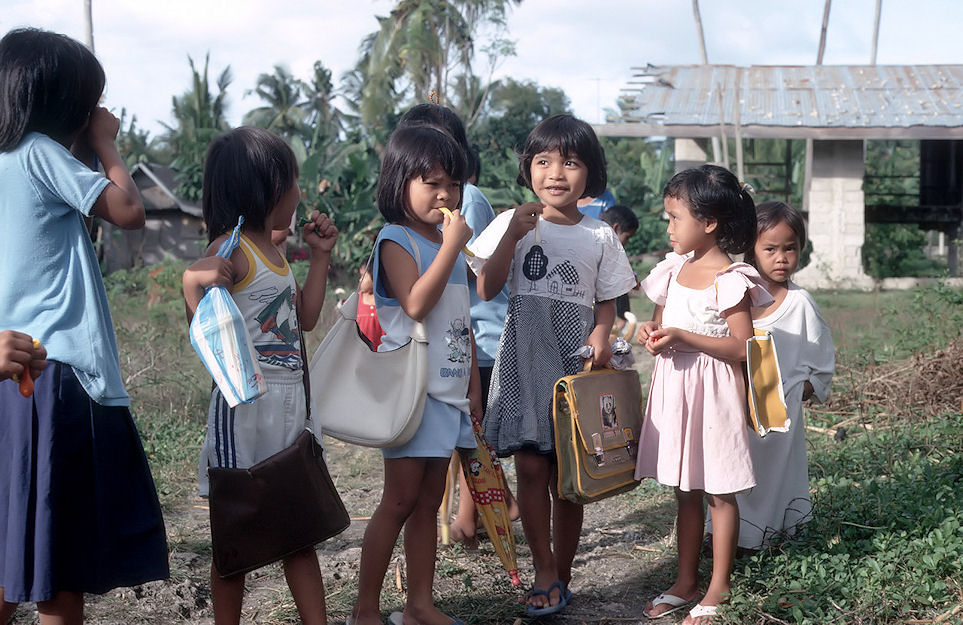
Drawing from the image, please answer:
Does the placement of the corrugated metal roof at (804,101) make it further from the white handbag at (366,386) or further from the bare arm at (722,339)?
the white handbag at (366,386)

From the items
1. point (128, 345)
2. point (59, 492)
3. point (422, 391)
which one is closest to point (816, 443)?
point (422, 391)

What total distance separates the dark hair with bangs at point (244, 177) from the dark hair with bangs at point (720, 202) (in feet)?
4.25

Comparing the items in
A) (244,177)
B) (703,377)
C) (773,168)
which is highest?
(773,168)

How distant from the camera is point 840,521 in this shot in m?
3.44

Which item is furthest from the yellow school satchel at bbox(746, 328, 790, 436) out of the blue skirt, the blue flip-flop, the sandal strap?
the blue skirt

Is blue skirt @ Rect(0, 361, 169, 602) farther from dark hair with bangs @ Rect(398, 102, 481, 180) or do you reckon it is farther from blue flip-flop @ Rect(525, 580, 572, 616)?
dark hair with bangs @ Rect(398, 102, 481, 180)

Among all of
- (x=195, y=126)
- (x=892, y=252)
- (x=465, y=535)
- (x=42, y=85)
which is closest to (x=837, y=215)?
(x=892, y=252)

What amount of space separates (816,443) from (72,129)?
14.1 ft

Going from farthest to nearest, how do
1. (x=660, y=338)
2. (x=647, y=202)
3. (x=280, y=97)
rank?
(x=280, y=97)
(x=647, y=202)
(x=660, y=338)

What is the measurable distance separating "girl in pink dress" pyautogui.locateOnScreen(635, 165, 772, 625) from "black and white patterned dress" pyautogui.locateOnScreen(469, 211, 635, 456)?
24 centimetres

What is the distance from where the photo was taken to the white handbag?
268 cm

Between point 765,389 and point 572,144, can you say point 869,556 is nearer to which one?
point 765,389

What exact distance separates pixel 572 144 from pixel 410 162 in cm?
59

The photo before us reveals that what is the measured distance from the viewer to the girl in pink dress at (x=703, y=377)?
→ 297cm
